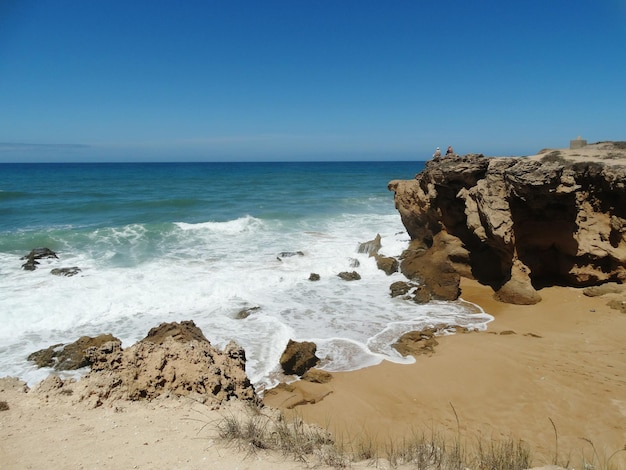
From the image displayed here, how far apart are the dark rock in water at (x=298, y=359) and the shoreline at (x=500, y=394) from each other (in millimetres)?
391

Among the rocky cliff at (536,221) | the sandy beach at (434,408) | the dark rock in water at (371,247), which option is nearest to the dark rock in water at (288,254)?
the dark rock in water at (371,247)

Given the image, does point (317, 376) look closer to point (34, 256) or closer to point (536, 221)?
point (536, 221)

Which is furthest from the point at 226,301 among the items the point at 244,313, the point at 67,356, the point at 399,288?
the point at 399,288

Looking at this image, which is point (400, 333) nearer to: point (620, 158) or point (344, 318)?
point (344, 318)

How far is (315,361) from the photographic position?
7.56 m

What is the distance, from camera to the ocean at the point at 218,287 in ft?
28.6

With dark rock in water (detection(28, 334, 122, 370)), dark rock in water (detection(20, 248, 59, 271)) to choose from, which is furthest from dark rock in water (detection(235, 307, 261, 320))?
dark rock in water (detection(20, 248, 59, 271))

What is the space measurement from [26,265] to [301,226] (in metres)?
12.1

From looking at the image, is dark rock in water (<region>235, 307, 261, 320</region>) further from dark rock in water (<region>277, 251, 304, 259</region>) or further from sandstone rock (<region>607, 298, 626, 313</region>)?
sandstone rock (<region>607, 298, 626, 313</region>)

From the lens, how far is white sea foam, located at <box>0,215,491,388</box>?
27.9ft

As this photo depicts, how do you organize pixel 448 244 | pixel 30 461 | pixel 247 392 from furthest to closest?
pixel 448 244 → pixel 247 392 → pixel 30 461

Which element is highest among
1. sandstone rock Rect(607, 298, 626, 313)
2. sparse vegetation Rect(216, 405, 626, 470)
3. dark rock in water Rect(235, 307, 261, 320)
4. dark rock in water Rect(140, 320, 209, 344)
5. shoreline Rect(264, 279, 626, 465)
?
sparse vegetation Rect(216, 405, 626, 470)

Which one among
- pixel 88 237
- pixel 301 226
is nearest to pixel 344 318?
pixel 301 226

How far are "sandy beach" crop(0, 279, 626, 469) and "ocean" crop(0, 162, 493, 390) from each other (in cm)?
92
